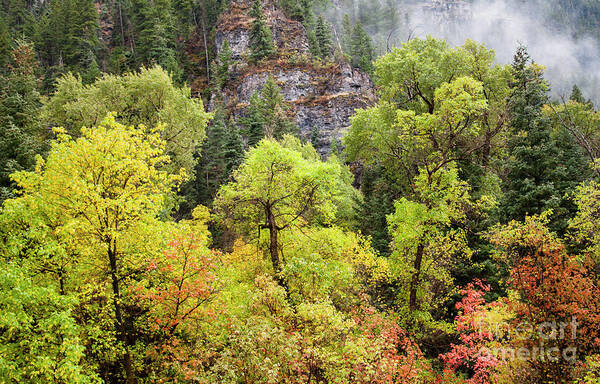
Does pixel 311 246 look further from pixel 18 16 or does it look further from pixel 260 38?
pixel 18 16

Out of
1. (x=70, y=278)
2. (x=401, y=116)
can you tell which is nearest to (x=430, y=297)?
(x=401, y=116)

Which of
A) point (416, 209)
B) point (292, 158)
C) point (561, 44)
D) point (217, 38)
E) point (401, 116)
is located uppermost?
point (561, 44)

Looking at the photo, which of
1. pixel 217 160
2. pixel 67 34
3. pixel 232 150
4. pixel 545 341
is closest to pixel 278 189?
pixel 545 341

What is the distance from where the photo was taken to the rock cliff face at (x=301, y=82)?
2093 inches

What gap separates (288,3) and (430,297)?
203 feet

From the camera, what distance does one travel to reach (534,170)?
63.0 feet

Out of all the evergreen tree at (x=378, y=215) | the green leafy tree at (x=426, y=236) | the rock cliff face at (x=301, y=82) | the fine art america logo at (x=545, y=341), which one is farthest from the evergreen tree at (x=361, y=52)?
the fine art america logo at (x=545, y=341)

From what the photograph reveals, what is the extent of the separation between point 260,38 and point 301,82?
11.2m

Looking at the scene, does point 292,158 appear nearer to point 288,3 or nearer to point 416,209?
point 416,209

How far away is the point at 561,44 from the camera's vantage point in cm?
11538

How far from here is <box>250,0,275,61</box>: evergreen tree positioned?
56688 millimetres

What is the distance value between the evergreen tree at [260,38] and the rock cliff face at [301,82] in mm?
1726

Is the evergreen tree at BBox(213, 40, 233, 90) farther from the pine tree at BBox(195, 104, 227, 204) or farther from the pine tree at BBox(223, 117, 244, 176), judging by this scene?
the pine tree at BBox(223, 117, 244, 176)

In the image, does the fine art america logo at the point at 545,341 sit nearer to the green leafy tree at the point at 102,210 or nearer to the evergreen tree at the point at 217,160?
the green leafy tree at the point at 102,210
